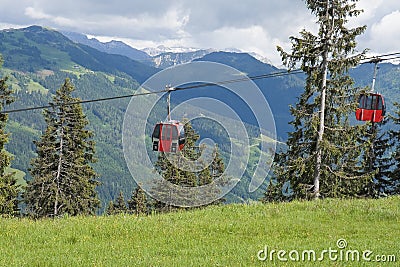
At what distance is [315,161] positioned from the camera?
25.7 metres

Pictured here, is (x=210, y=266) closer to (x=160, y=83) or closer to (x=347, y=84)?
(x=160, y=83)

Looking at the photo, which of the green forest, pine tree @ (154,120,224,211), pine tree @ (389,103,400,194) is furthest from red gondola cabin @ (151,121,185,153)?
pine tree @ (389,103,400,194)

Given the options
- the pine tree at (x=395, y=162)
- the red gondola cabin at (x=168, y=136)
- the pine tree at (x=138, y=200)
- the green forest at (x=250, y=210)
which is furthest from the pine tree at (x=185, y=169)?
the red gondola cabin at (x=168, y=136)

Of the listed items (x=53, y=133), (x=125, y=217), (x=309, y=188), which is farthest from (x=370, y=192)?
(x=125, y=217)

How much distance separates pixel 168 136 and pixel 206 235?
6962 millimetres

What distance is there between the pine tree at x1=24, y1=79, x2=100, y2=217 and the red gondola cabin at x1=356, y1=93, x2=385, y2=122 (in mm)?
20643

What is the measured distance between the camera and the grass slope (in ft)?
33.6

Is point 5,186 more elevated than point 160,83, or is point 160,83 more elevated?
point 160,83

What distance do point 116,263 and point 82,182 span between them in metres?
27.5

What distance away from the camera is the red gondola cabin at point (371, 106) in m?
25.5

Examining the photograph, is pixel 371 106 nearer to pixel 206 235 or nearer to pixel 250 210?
pixel 250 210

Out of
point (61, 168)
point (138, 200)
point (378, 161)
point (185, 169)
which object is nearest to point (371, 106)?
point (378, 161)

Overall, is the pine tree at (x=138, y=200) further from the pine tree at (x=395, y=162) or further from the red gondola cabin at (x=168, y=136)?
the red gondola cabin at (x=168, y=136)

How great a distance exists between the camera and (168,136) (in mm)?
19438
